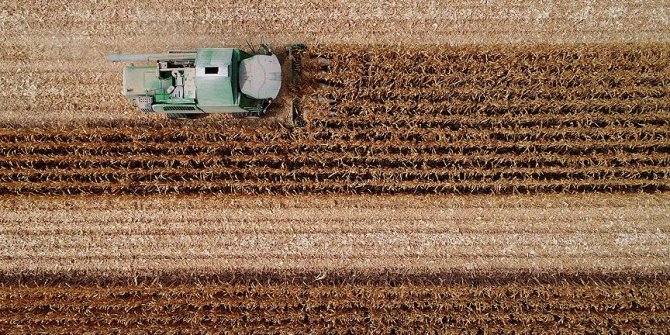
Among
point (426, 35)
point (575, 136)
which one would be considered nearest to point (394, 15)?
point (426, 35)

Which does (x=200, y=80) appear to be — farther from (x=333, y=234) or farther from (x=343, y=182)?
(x=333, y=234)

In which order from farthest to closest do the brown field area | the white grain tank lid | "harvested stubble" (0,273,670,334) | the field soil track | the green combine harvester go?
the field soil track < the brown field area < "harvested stubble" (0,273,670,334) < the white grain tank lid < the green combine harvester

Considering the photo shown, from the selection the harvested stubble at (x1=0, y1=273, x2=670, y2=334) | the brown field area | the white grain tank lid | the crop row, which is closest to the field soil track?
the brown field area

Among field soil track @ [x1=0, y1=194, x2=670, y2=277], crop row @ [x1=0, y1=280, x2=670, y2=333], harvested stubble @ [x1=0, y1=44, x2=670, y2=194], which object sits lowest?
crop row @ [x1=0, y1=280, x2=670, y2=333]

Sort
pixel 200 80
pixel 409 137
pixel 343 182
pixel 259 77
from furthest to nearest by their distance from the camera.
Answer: pixel 409 137 < pixel 343 182 < pixel 259 77 < pixel 200 80

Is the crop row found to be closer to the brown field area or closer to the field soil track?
the brown field area

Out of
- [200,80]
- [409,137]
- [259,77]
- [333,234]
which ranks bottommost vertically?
[333,234]

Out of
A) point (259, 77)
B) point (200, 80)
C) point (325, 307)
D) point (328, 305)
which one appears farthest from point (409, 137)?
point (200, 80)

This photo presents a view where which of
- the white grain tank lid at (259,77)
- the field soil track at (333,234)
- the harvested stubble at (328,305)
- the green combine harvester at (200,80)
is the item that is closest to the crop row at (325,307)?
the harvested stubble at (328,305)
